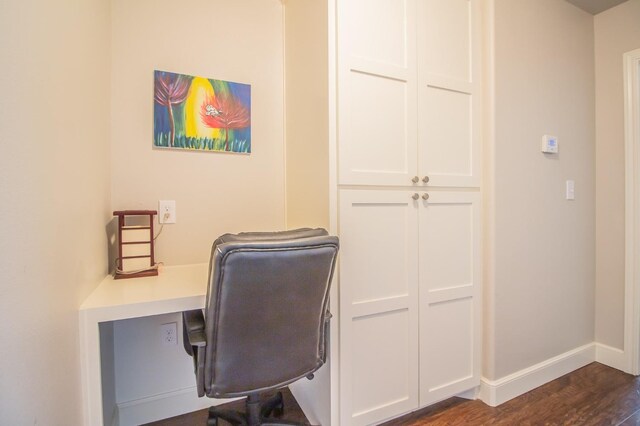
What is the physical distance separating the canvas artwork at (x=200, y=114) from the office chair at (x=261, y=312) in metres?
0.90

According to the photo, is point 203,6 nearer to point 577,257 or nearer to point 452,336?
point 452,336

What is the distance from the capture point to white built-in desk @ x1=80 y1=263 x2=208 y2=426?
98 centimetres

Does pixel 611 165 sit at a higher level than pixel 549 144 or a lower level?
lower

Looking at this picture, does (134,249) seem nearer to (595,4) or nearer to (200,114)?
(200,114)

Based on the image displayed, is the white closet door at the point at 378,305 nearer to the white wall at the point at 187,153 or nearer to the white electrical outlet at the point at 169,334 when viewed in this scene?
the white wall at the point at 187,153

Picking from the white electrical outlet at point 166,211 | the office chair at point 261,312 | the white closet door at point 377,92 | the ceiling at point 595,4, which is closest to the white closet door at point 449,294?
the white closet door at point 377,92

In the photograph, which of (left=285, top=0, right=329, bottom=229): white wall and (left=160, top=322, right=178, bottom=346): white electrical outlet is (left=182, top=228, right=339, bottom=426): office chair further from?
(left=160, top=322, right=178, bottom=346): white electrical outlet

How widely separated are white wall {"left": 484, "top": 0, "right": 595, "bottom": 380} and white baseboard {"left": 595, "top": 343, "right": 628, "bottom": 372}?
136 millimetres

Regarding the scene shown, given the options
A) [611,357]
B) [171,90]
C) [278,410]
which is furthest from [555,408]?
[171,90]

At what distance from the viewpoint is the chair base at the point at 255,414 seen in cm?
128

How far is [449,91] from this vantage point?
1.60 meters

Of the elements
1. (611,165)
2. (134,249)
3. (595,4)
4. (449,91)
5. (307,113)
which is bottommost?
(134,249)

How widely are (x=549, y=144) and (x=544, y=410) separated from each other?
1.56 m

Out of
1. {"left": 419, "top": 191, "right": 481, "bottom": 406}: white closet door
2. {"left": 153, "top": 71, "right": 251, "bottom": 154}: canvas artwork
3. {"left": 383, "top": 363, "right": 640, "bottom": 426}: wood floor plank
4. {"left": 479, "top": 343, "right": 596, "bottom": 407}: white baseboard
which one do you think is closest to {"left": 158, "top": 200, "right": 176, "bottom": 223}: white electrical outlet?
{"left": 153, "top": 71, "right": 251, "bottom": 154}: canvas artwork
